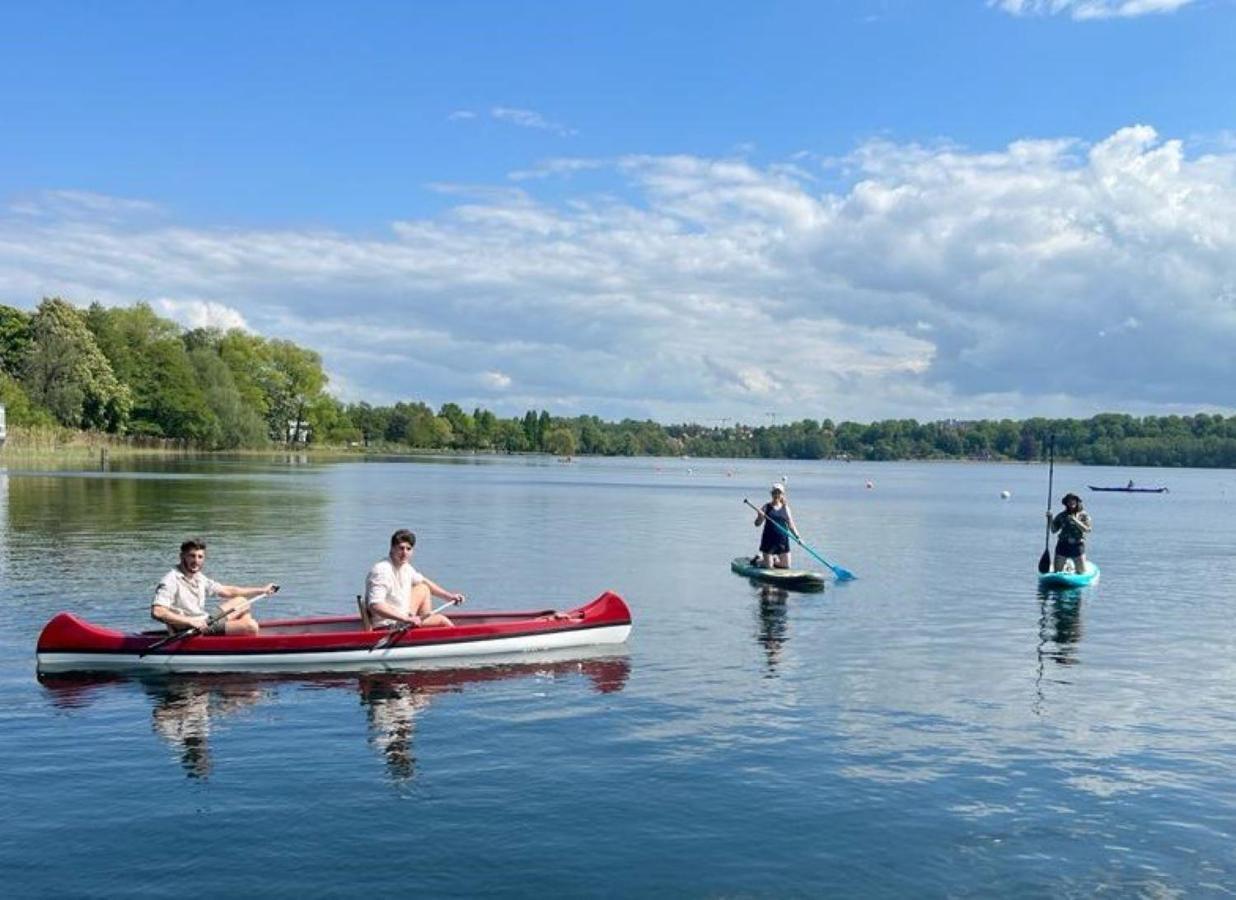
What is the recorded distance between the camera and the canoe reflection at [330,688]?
14.4 m

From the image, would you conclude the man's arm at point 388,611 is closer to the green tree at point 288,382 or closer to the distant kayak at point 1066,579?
the distant kayak at point 1066,579

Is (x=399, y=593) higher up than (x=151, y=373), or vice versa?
(x=151, y=373)

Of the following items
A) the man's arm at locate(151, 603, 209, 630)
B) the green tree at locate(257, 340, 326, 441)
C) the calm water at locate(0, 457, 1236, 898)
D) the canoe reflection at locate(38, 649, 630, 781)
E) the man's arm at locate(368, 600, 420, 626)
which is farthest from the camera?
the green tree at locate(257, 340, 326, 441)

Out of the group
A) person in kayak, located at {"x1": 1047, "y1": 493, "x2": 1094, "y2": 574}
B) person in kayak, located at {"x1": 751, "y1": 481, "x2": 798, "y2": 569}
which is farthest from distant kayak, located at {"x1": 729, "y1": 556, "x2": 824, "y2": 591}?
person in kayak, located at {"x1": 1047, "y1": 493, "x2": 1094, "y2": 574}

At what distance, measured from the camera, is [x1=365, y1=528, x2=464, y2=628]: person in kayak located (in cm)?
1827

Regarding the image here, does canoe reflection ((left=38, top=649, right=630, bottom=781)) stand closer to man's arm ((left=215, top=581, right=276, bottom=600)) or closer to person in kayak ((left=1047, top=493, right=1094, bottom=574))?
man's arm ((left=215, top=581, right=276, bottom=600))

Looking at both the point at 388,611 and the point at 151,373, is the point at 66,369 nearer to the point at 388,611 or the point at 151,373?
the point at 151,373

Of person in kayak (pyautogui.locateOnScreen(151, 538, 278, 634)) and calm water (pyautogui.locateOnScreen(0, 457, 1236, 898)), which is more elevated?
person in kayak (pyautogui.locateOnScreen(151, 538, 278, 634))

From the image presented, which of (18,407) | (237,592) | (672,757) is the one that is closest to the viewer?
(672,757)

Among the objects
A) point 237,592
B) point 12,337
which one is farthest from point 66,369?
point 237,592

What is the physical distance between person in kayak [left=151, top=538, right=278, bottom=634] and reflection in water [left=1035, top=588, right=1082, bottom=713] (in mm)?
12218

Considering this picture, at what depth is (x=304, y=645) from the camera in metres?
17.8

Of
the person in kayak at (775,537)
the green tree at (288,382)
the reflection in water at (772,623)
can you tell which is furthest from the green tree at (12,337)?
the reflection in water at (772,623)

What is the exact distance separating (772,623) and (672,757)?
10.9 meters
